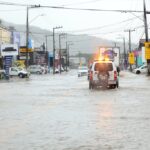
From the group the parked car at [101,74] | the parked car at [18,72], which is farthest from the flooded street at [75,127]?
the parked car at [18,72]

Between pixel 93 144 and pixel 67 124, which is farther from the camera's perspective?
pixel 67 124

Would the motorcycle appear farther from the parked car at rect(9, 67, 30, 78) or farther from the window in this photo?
the parked car at rect(9, 67, 30, 78)

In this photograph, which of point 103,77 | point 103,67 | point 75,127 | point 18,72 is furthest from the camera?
point 18,72

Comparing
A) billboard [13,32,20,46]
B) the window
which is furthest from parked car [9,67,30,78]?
the window

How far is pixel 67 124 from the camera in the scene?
1594 cm

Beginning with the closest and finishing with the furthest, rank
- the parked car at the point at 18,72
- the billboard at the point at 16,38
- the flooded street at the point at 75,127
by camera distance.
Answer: the flooded street at the point at 75,127 → the parked car at the point at 18,72 → the billboard at the point at 16,38

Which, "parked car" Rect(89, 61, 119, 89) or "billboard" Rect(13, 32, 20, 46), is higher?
"billboard" Rect(13, 32, 20, 46)

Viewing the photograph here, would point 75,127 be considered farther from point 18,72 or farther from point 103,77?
point 18,72

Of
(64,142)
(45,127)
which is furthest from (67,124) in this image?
(64,142)

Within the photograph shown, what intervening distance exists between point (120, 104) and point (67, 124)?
7.74m

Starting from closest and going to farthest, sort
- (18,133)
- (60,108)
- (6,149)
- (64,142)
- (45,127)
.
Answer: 1. (6,149)
2. (64,142)
3. (18,133)
4. (45,127)
5. (60,108)

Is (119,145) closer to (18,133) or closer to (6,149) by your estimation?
(6,149)

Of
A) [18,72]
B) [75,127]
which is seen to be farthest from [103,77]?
[18,72]

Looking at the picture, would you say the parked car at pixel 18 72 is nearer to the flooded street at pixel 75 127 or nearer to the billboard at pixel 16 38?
the billboard at pixel 16 38
